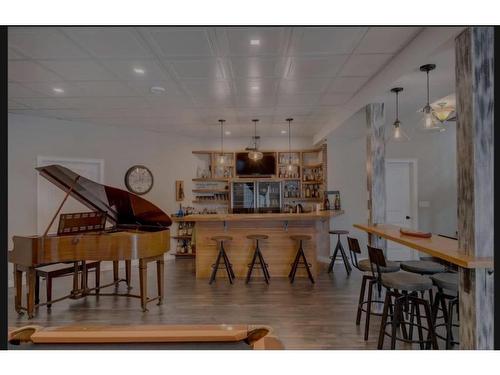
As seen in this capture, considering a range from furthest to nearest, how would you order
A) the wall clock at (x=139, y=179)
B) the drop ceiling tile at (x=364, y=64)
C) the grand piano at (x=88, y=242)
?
1. the wall clock at (x=139, y=179)
2. the grand piano at (x=88, y=242)
3. the drop ceiling tile at (x=364, y=64)

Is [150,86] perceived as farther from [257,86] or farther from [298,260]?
[298,260]

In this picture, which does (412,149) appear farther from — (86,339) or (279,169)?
(86,339)

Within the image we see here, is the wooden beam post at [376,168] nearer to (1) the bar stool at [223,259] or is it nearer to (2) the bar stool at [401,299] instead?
(2) the bar stool at [401,299]

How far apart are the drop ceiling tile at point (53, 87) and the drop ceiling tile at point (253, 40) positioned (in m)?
2.09

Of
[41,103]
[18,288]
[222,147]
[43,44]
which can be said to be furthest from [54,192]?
[222,147]

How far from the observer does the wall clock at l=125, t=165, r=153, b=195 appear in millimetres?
5922

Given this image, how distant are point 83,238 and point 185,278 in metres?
2.06

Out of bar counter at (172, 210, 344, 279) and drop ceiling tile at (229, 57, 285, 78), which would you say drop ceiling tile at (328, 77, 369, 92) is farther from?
bar counter at (172, 210, 344, 279)

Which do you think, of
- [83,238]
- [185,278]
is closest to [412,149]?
[185,278]

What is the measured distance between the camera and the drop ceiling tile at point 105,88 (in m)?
3.50

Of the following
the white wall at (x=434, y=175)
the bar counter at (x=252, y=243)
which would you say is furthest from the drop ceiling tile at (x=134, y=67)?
the white wall at (x=434, y=175)

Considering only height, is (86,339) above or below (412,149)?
below

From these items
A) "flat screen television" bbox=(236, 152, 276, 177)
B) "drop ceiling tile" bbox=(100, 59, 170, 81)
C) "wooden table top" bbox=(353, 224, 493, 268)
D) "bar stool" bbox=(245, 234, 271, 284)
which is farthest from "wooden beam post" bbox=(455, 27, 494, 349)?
"flat screen television" bbox=(236, 152, 276, 177)
